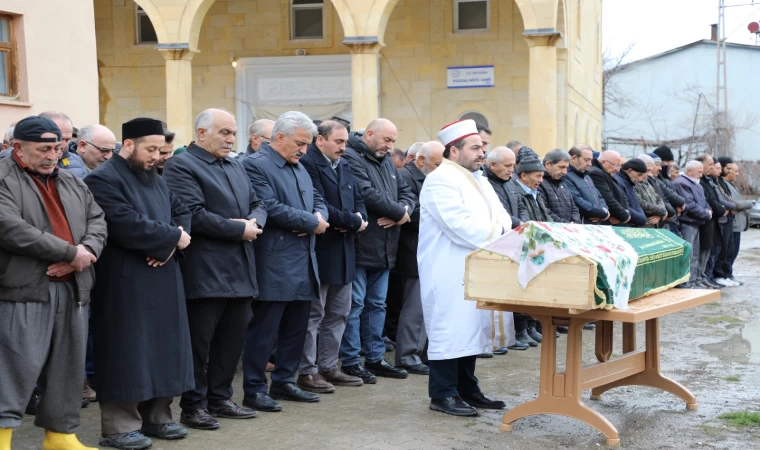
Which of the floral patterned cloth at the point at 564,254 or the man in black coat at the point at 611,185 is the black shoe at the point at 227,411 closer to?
the floral patterned cloth at the point at 564,254

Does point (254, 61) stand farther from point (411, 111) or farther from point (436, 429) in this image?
point (436, 429)

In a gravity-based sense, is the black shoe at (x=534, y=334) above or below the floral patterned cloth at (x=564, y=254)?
below

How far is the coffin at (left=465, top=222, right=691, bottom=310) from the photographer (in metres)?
5.94

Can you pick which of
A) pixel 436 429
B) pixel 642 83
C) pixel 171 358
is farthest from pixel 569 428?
pixel 642 83

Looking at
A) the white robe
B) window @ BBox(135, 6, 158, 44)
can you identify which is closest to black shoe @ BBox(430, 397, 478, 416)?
the white robe

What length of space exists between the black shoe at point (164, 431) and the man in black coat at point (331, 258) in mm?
1645

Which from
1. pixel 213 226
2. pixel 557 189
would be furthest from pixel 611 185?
pixel 213 226

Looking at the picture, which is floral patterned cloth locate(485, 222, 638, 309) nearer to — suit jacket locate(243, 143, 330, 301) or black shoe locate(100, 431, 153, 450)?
suit jacket locate(243, 143, 330, 301)

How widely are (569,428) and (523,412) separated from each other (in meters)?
0.38

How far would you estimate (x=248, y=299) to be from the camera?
6762mm

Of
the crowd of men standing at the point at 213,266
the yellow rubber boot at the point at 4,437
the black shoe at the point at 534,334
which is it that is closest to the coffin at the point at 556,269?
the crowd of men standing at the point at 213,266

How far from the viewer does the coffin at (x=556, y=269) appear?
5.94 meters

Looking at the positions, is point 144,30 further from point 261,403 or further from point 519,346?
point 261,403

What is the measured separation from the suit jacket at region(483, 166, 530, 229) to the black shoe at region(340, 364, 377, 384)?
2201 millimetres
